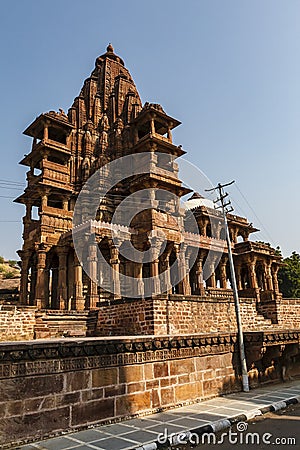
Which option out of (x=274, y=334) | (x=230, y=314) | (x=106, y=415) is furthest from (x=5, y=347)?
(x=230, y=314)

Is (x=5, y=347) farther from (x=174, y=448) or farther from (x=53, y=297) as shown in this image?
(x=53, y=297)

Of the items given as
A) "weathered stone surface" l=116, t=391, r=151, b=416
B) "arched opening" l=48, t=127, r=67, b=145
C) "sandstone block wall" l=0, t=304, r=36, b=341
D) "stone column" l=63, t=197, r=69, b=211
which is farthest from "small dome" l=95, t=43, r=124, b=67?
"weathered stone surface" l=116, t=391, r=151, b=416

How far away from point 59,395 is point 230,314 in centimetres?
1012

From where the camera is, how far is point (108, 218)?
27891mm

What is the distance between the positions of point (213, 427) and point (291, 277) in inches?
1487

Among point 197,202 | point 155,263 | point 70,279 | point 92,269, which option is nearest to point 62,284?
point 70,279

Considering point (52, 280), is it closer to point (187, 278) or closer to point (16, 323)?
point (187, 278)

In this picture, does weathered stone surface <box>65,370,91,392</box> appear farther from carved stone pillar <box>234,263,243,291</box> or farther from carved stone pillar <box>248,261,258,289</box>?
carved stone pillar <box>234,263,243,291</box>

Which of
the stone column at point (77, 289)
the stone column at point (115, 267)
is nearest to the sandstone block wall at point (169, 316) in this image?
the stone column at point (77, 289)

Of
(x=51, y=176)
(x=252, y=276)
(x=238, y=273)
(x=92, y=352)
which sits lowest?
(x=92, y=352)

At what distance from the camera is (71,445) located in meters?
5.11

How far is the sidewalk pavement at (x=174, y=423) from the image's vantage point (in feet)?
16.9

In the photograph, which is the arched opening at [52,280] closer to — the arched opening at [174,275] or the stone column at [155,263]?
the stone column at [155,263]

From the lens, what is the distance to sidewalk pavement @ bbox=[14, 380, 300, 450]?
514cm
